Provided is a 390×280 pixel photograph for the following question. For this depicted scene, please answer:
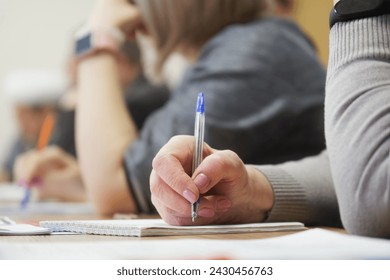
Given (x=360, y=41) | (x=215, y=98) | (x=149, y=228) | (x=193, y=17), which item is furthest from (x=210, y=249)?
(x=193, y=17)

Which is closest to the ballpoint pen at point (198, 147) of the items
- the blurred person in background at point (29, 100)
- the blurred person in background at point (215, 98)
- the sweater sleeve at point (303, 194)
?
the sweater sleeve at point (303, 194)

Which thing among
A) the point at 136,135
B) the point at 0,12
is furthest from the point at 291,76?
the point at 0,12

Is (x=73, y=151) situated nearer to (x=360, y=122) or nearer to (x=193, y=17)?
(x=193, y=17)

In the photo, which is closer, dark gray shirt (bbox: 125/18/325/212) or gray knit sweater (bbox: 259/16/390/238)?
gray knit sweater (bbox: 259/16/390/238)

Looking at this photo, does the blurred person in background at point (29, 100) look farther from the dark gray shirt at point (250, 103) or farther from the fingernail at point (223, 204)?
the fingernail at point (223, 204)

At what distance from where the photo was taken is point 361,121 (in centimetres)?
50

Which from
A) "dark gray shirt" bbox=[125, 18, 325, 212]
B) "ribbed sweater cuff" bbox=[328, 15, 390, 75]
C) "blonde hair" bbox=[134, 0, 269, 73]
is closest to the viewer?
"ribbed sweater cuff" bbox=[328, 15, 390, 75]

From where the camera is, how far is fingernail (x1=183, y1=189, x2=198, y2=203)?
535 millimetres

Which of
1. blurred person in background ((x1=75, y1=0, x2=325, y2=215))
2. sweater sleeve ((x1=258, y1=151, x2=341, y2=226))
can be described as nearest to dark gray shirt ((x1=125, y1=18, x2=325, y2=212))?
blurred person in background ((x1=75, y1=0, x2=325, y2=215))

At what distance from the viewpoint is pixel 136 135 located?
3.24ft

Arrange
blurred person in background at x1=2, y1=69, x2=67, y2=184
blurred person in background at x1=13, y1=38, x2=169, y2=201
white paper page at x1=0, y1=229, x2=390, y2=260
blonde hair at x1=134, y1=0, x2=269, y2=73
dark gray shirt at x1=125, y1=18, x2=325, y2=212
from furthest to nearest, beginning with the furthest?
blurred person in background at x1=2, y1=69, x2=67, y2=184 < blurred person in background at x1=13, y1=38, x2=169, y2=201 < blonde hair at x1=134, y1=0, x2=269, y2=73 < dark gray shirt at x1=125, y1=18, x2=325, y2=212 < white paper page at x1=0, y1=229, x2=390, y2=260

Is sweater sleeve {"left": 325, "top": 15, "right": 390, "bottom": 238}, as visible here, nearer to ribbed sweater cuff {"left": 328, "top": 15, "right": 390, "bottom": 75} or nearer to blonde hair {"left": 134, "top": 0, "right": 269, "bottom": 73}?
ribbed sweater cuff {"left": 328, "top": 15, "right": 390, "bottom": 75}

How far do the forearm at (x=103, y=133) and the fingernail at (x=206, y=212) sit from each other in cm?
36

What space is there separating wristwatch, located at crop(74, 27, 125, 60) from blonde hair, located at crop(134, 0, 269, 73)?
0.23 ft
